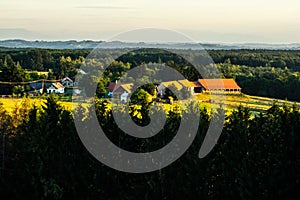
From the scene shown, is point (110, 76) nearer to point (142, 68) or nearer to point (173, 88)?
point (142, 68)

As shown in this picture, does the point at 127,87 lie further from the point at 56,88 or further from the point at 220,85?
the point at 56,88

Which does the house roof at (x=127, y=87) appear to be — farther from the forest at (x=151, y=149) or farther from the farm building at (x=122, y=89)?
the forest at (x=151, y=149)

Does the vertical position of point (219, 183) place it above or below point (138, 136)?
below

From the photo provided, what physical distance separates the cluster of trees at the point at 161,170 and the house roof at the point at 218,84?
3098 cm

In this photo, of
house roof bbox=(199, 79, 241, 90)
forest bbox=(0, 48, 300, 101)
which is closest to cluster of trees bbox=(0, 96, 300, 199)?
forest bbox=(0, 48, 300, 101)

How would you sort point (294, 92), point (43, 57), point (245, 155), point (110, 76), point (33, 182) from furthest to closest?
point (43, 57) → point (110, 76) → point (294, 92) → point (33, 182) → point (245, 155)

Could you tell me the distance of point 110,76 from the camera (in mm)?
58344

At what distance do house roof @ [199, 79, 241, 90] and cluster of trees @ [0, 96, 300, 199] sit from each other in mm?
30982

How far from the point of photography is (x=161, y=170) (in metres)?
16.6

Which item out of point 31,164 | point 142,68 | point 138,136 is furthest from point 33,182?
point 142,68

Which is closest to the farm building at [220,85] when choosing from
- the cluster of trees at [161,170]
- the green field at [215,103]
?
the green field at [215,103]

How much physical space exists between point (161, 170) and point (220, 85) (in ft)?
123

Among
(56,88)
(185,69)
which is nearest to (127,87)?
(56,88)

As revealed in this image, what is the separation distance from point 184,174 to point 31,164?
546cm
